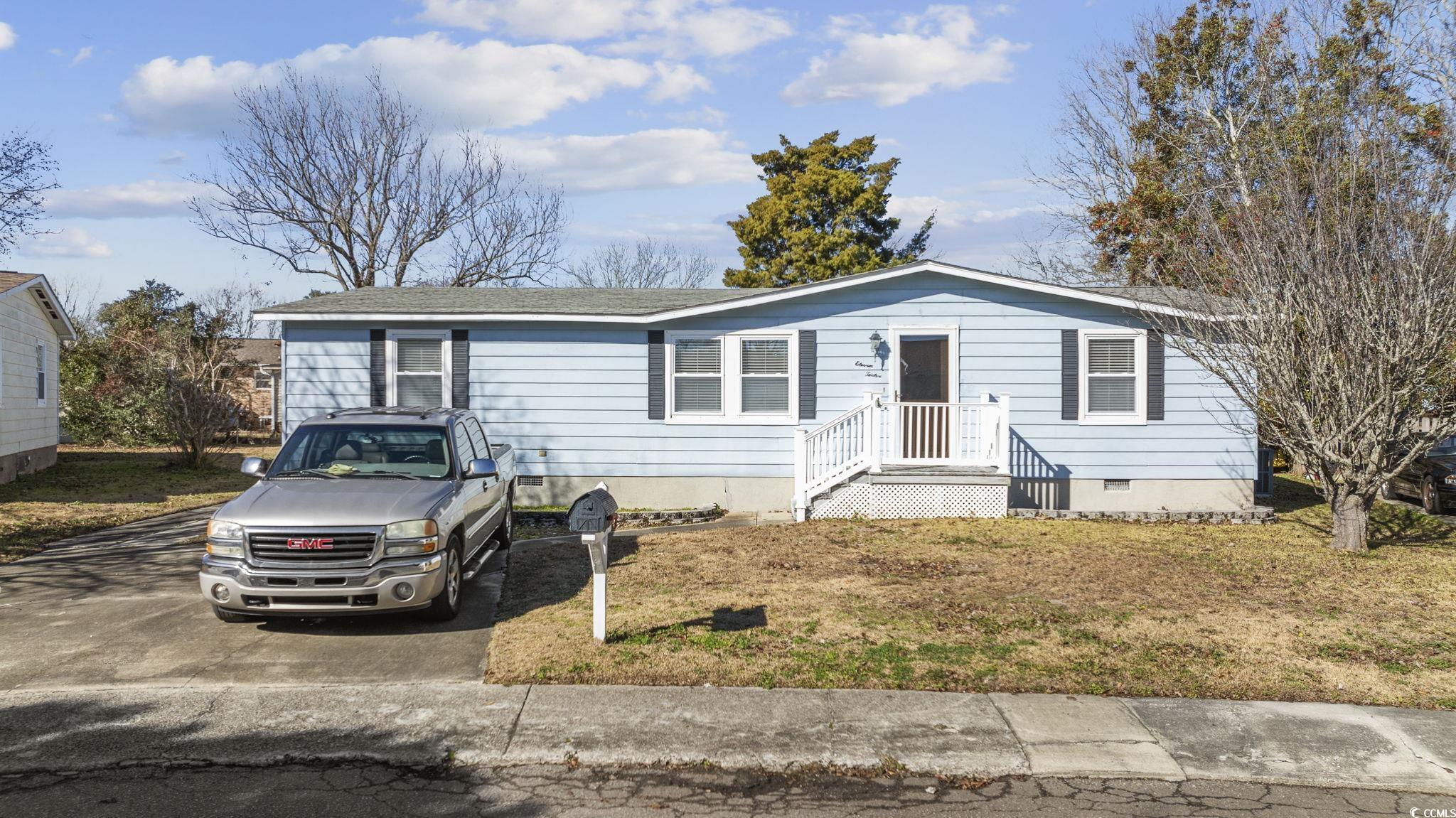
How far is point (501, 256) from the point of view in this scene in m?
35.5

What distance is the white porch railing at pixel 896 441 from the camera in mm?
14383

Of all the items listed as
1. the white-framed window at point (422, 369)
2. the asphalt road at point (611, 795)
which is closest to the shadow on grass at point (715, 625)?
the asphalt road at point (611, 795)

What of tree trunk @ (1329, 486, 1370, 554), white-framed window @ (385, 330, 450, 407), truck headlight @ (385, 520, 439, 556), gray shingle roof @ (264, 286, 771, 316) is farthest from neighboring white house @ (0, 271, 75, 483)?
tree trunk @ (1329, 486, 1370, 554)

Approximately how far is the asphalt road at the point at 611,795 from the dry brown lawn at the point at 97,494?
7934 mm

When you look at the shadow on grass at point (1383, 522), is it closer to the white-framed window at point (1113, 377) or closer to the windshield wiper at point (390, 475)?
the white-framed window at point (1113, 377)

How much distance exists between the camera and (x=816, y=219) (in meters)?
37.6

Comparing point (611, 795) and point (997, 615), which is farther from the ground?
point (997, 615)

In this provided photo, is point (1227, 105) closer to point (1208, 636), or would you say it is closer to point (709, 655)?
point (1208, 636)

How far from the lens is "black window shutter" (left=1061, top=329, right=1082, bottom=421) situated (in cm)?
1548

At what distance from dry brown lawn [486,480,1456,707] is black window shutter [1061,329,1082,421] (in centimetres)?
295

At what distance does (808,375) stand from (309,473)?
8580 mm

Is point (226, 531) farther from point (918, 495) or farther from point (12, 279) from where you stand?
point (12, 279)

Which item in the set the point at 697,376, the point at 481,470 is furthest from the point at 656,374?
the point at 481,470

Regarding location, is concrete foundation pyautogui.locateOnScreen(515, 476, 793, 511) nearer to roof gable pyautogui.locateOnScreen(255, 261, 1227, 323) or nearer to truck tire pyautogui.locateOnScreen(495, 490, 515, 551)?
roof gable pyautogui.locateOnScreen(255, 261, 1227, 323)
